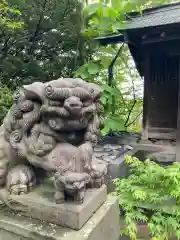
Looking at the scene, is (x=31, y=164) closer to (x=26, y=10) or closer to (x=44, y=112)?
(x=44, y=112)

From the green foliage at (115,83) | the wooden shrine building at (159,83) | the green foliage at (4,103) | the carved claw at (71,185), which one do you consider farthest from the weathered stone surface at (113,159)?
the carved claw at (71,185)

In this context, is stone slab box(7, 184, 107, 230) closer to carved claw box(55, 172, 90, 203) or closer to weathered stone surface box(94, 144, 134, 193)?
carved claw box(55, 172, 90, 203)

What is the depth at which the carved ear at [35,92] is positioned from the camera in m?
1.36

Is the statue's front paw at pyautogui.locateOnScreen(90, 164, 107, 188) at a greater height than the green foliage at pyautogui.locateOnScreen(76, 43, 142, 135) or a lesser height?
lesser

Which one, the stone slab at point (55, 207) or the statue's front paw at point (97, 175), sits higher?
the statue's front paw at point (97, 175)

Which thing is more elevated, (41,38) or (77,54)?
(41,38)

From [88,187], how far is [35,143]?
0.45 m

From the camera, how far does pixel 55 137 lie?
1.39 m

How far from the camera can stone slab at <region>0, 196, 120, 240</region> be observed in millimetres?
1243

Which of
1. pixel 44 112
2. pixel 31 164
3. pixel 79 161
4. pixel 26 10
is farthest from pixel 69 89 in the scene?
pixel 26 10

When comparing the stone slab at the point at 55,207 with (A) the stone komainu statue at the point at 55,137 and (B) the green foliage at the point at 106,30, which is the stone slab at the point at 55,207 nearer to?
(A) the stone komainu statue at the point at 55,137

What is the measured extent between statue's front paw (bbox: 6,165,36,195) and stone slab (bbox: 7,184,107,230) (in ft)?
0.11

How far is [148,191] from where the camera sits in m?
2.69

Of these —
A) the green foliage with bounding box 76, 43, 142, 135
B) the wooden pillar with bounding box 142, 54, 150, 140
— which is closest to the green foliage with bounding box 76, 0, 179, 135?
the green foliage with bounding box 76, 43, 142, 135
